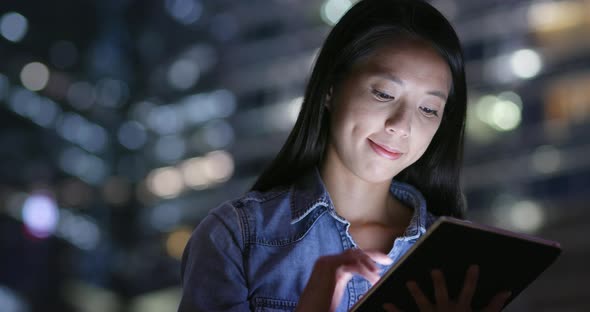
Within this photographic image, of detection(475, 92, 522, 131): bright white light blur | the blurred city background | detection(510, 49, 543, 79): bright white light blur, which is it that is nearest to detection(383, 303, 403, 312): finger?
the blurred city background

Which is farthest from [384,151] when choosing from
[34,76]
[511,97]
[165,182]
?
[165,182]

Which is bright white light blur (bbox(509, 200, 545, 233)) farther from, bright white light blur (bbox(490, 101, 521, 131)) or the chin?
the chin

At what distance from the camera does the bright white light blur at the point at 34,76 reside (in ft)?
74.9

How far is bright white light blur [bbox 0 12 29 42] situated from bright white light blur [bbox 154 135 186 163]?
22.1 ft

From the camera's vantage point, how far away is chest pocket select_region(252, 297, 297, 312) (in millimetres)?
1927

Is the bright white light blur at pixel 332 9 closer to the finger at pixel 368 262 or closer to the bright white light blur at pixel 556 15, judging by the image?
the bright white light blur at pixel 556 15

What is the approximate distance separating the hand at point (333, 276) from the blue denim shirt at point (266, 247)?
249 millimetres

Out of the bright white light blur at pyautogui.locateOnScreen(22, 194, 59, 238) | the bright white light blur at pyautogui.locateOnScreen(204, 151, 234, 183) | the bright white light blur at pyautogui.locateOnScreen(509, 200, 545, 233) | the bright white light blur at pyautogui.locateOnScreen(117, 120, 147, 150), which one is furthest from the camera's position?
the bright white light blur at pyautogui.locateOnScreen(117, 120, 147, 150)

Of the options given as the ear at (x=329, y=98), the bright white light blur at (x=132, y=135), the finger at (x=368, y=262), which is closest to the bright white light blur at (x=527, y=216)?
the bright white light blur at (x=132, y=135)

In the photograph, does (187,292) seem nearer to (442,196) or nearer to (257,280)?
(257,280)

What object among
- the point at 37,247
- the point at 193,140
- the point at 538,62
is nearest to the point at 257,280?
the point at 538,62

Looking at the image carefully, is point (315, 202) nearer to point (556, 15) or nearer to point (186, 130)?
point (556, 15)

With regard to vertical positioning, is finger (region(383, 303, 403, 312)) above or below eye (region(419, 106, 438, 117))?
below

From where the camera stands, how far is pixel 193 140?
1031 inches
